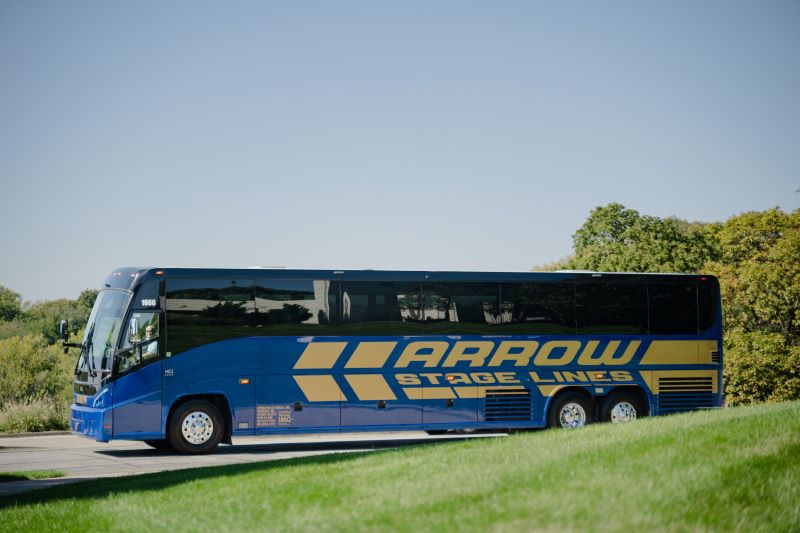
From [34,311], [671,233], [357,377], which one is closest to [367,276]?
[357,377]

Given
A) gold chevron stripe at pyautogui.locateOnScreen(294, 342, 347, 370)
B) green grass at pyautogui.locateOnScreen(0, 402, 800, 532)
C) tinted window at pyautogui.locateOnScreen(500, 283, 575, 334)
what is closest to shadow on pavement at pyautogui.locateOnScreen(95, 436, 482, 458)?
gold chevron stripe at pyautogui.locateOnScreen(294, 342, 347, 370)

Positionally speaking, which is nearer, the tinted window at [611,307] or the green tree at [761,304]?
the tinted window at [611,307]

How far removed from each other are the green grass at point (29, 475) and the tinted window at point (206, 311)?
3.27 metres

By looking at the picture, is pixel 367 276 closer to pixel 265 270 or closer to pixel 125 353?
pixel 265 270

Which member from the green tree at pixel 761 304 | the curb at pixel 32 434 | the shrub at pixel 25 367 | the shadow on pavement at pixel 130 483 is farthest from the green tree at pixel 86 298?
the shadow on pavement at pixel 130 483

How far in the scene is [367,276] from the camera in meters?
20.2

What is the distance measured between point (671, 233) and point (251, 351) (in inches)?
1782

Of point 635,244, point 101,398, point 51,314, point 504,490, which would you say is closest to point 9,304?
point 51,314

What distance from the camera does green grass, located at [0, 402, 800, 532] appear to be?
8.16m

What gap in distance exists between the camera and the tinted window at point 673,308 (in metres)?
21.8

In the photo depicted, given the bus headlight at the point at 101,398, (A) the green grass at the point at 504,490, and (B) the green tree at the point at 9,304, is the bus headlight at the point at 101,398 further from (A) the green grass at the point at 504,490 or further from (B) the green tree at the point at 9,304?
(B) the green tree at the point at 9,304

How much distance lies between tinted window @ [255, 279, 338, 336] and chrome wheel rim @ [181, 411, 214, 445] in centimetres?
198

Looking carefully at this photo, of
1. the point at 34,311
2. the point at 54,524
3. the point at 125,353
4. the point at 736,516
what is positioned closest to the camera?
the point at 736,516

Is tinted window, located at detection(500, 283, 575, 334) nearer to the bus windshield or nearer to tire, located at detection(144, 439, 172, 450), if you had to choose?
tire, located at detection(144, 439, 172, 450)
